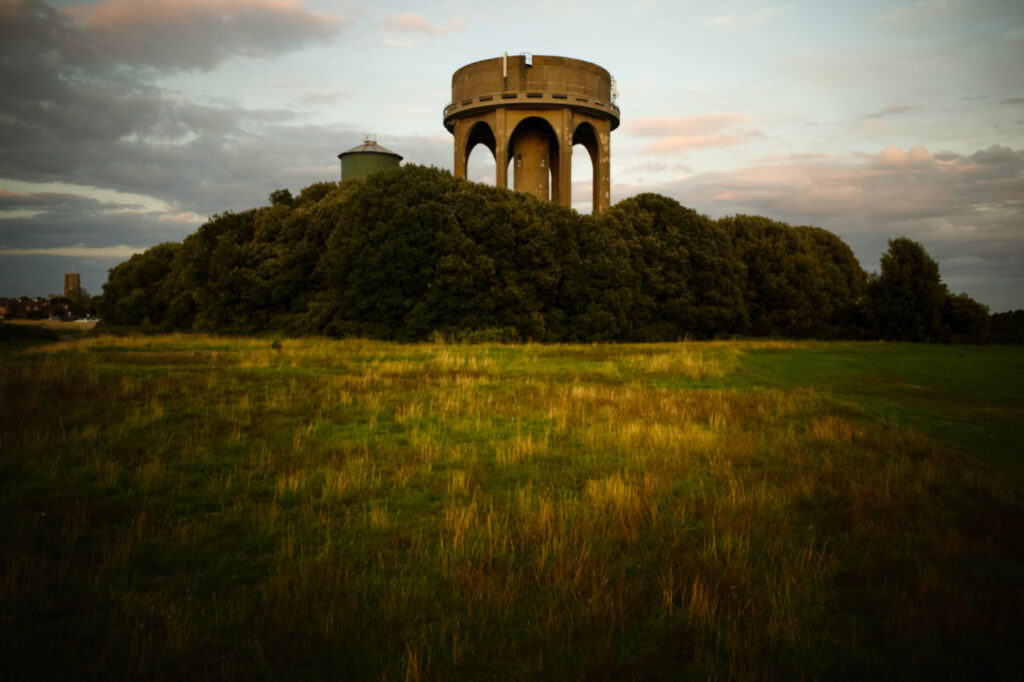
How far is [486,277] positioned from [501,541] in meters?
35.8

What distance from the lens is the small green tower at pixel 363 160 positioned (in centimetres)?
6650

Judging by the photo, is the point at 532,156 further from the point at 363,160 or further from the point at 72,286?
the point at 72,286

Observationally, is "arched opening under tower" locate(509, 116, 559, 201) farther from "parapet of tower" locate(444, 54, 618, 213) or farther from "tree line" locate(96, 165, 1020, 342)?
"tree line" locate(96, 165, 1020, 342)

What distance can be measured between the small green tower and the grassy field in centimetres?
5578

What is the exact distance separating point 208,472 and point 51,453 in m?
2.68

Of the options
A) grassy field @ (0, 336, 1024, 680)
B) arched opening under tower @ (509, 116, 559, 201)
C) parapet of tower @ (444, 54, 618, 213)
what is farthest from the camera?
arched opening under tower @ (509, 116, 559, 201)

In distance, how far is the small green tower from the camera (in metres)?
66.5

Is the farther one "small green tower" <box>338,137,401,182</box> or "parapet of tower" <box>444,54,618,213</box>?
"small green tower" <box>338,137,401,182</box>

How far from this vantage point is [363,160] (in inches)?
2625

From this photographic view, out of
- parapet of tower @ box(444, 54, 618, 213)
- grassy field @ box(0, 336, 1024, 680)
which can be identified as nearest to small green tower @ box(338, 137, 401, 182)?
parapet of tower @ box(444, 54, 618, 213)

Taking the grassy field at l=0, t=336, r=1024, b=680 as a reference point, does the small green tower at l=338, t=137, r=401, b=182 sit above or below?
above

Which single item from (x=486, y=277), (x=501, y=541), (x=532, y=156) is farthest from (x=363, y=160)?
(x=501, y=541)

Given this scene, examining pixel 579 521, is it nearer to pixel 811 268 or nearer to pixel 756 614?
pixel 756 614

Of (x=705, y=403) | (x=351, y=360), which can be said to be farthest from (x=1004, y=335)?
(x=351, y=360)
